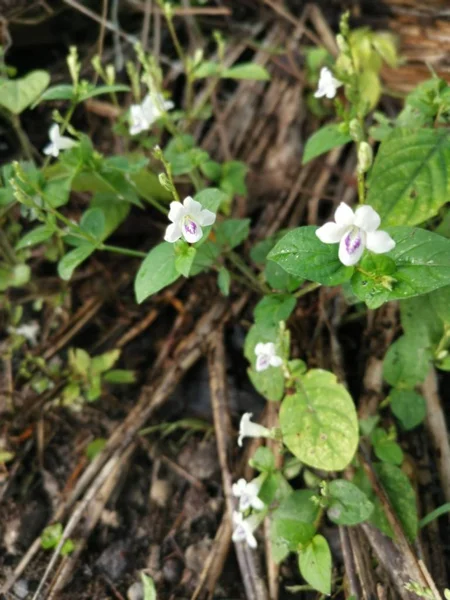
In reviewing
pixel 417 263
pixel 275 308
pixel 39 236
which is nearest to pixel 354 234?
pixel 417 263

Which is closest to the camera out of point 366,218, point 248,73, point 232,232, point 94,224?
point 366,218

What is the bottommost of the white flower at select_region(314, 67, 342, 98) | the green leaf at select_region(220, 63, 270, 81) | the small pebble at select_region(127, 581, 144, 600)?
the small pebble at select_region(127, 581, 144, 600)

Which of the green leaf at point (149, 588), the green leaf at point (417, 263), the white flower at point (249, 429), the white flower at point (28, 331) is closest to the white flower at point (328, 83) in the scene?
the green leaf at point (417, 263)

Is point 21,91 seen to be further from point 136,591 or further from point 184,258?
point 136,591

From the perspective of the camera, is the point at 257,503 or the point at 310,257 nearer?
the point at 310,257

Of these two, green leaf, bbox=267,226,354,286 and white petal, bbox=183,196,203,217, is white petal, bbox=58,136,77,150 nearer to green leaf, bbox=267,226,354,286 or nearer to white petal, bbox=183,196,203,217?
white petal, bbox=183,196,203,217

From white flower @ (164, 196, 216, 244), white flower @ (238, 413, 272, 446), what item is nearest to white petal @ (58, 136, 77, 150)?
white flower @ (164, 196, 216, 244)
